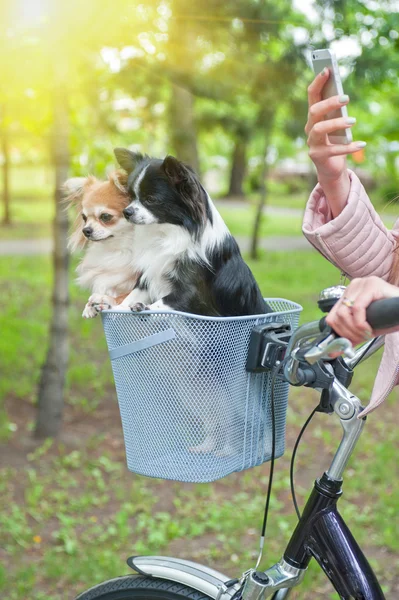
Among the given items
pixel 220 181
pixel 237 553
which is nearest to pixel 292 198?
pixel 220 181

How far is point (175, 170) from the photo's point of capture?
1.68 metres

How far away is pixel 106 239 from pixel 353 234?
0.65m

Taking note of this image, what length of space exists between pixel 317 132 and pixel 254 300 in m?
0.47

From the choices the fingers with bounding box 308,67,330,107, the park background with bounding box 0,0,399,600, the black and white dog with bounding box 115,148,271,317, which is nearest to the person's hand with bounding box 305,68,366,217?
the fingers with bounding box 308,67,330,107

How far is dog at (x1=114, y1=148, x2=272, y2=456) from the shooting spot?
169cm

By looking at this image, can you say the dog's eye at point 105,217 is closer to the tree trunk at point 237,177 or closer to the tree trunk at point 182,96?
the tree trunk at point 182,96

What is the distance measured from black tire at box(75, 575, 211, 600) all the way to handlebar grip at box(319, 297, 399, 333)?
93cm

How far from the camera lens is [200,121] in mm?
7637

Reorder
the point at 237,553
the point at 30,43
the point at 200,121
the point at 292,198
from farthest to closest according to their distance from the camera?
1. the point at 292,198
2. the point at 200,121
3. the point at 30,43
4. the point at 237,553

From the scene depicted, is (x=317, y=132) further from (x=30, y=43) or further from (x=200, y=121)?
(x=200, y=121)

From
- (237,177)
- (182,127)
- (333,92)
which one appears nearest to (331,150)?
(333,92)

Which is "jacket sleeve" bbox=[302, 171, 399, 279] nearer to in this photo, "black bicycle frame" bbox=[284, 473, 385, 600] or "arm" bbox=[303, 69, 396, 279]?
"arm" bbox=[303, 69, 396, 279]

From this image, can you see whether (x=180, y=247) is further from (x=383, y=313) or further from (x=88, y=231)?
(x=383, y=313)

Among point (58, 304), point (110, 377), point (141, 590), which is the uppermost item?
point (58, 304)
